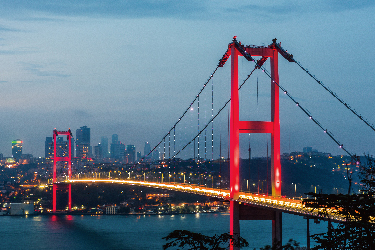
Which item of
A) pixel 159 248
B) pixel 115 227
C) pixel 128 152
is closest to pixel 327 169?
pixel 115 227

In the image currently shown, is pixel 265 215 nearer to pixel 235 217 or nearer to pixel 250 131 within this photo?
pixel 235 217

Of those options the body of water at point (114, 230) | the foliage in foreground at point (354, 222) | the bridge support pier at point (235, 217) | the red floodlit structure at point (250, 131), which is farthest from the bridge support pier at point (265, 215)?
the body of water at point (114, 230)

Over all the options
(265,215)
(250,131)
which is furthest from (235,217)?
(250,131)

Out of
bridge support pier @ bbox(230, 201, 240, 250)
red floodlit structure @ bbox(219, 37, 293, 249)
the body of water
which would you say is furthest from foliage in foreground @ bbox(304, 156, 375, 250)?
the body of water

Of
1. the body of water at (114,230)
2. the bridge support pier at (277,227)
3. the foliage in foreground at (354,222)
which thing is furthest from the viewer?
the body of water at (114,230)

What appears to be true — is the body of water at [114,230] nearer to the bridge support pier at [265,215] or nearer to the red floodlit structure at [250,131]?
the bridge support pier at [265,215]

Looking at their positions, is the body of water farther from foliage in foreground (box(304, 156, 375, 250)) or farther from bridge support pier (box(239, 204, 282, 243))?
foliage in foreground (box(304, 156, 375, 250))

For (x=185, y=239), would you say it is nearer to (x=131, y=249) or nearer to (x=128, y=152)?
(x=131, y=249)

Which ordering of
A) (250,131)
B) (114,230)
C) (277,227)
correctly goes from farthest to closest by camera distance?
(114,230)
(250,131)
(277,227)
